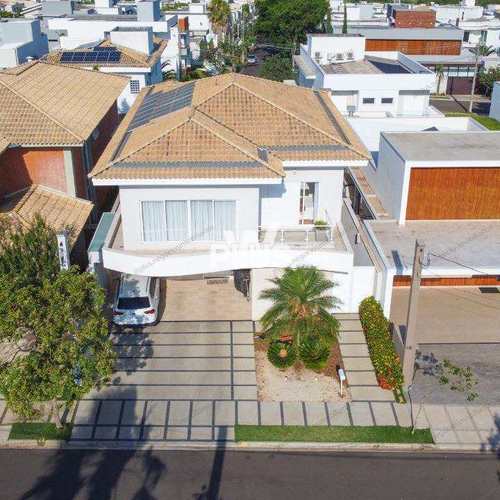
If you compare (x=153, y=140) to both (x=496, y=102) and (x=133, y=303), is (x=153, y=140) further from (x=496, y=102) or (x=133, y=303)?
(x=496, y=102)

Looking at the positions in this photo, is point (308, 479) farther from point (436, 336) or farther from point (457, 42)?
point (457, 42)

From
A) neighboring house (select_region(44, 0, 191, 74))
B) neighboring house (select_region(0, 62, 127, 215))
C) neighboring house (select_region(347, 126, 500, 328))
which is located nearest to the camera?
neighboring house (select_region(347, 126, 500, 328))

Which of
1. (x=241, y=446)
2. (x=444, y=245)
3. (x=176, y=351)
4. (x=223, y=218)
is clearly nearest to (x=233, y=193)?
(x=223, y=218)

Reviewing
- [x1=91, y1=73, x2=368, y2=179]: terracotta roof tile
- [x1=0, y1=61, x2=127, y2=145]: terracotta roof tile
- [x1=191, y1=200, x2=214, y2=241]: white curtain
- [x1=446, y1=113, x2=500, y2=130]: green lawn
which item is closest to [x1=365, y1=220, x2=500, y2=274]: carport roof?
[x1=91, y1=73, x2=368, y2=179]: terracotta roof tile

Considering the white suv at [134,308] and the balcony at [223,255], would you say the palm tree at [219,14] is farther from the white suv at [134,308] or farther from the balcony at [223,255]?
the white suv at [134,308]

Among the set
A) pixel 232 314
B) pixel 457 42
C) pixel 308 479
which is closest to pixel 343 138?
pixel 232 314

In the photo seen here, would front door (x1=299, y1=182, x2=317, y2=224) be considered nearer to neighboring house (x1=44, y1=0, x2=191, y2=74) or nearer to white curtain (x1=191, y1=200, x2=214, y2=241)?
white curtain (x1=191, y1=200, x2=214, y2=241)

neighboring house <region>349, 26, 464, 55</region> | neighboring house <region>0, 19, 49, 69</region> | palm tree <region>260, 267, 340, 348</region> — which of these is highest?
neighboring house <region>0, 19, 49, 69</region>
